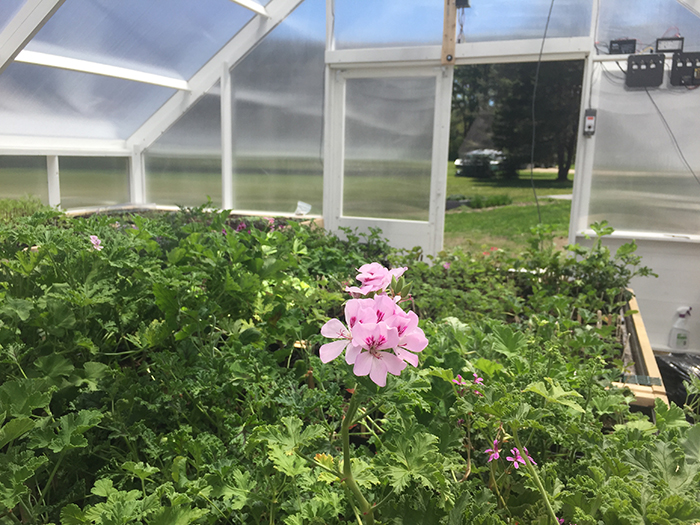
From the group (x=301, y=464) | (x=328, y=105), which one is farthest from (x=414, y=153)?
(x=301, y=464)

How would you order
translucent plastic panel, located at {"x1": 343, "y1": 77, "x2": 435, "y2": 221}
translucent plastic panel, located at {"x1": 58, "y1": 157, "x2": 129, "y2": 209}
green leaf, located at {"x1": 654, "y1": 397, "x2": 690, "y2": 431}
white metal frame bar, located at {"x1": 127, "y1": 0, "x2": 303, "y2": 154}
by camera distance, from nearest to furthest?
green leaf, located at {"x1": 654, "y1": 397, "x2": 690, "y2": 431} → translucent plastic panel, located at {"x1": 343, "y1": 77, "x2": 435, "y2": 221} → white metal frame bar, located at {"x1": 127, "y1": 0, "x2": 303, "y2": 154} → translucent plastic panel, located at {"x1": 58, "y1": 157, "x2": 129, "y2": 209}

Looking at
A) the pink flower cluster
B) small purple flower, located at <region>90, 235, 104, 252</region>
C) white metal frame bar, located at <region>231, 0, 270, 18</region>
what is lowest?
small purple flower, located at <region>90, 235, 104, 252</region>

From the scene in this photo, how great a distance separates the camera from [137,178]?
5160mm

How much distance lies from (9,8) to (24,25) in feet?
0.38

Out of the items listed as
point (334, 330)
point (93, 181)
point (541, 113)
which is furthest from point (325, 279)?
point (541, 113)

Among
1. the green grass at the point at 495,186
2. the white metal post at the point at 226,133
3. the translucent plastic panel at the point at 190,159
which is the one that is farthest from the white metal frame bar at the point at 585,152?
the green grass at the point at 495,186

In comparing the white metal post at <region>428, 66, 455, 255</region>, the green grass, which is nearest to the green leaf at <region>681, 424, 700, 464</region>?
the white metal post at <region>428, 66, 455, 255</region>

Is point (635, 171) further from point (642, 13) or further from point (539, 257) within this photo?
point (539, 257)

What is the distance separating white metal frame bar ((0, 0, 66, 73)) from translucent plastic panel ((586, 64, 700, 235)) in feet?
12.2

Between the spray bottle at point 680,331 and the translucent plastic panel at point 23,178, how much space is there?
5.23 meters

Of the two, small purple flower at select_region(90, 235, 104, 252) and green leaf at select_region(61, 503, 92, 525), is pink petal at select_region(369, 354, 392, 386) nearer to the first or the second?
green leaf at select_region(61, 503, 92, 525)

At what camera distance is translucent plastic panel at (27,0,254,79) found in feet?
11.4

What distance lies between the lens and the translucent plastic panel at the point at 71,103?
373 centimetres

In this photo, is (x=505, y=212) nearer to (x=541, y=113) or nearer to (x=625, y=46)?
(x=541, y=113)
